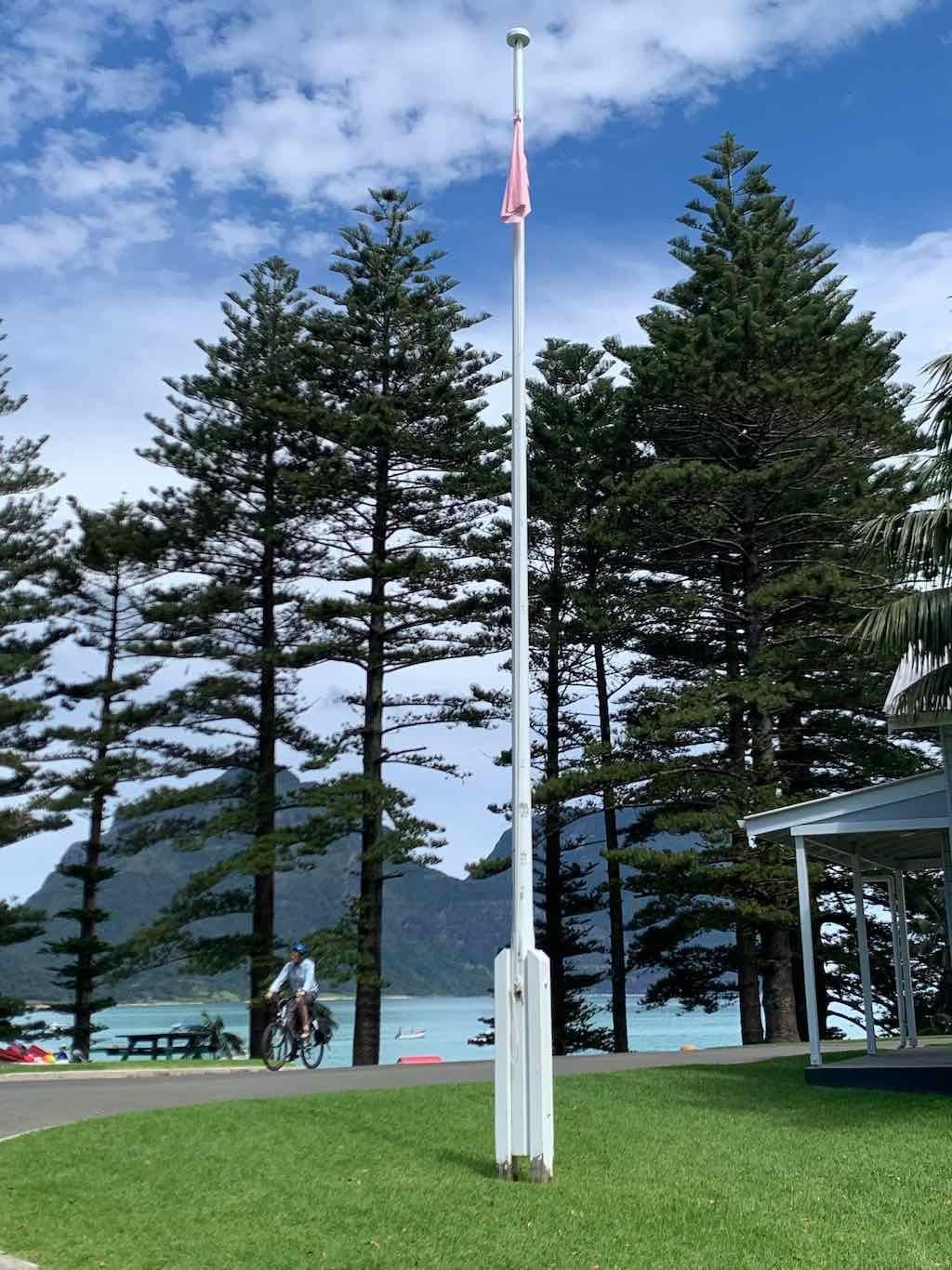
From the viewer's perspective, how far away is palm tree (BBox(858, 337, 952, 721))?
12.2 metres

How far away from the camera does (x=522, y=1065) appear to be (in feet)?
27.5

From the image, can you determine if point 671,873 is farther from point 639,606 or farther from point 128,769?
point 128,769

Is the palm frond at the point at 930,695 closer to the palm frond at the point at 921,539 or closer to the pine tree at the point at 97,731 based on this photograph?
the palm frond at the point at 921,539

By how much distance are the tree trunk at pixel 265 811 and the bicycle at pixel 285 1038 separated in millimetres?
8452

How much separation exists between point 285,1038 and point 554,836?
15384 millimetres

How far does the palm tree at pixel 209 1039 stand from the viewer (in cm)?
2942

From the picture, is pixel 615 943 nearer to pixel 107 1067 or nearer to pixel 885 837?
pixel 107 1067

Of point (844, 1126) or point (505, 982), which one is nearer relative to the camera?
point (505, 982)

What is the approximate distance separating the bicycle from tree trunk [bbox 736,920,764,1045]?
A: 11.7 meters

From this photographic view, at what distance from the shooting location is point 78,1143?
9672mm

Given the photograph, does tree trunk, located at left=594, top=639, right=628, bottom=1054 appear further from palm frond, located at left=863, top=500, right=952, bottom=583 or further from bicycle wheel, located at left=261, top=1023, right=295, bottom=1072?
palm frond, located at left=863, top=500, right=952, bottom=583

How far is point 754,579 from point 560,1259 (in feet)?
79.4

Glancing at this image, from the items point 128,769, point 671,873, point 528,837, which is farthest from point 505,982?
point 128,769

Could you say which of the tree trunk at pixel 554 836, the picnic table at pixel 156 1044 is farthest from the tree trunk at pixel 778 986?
the picnic table at pixel 156 1044
